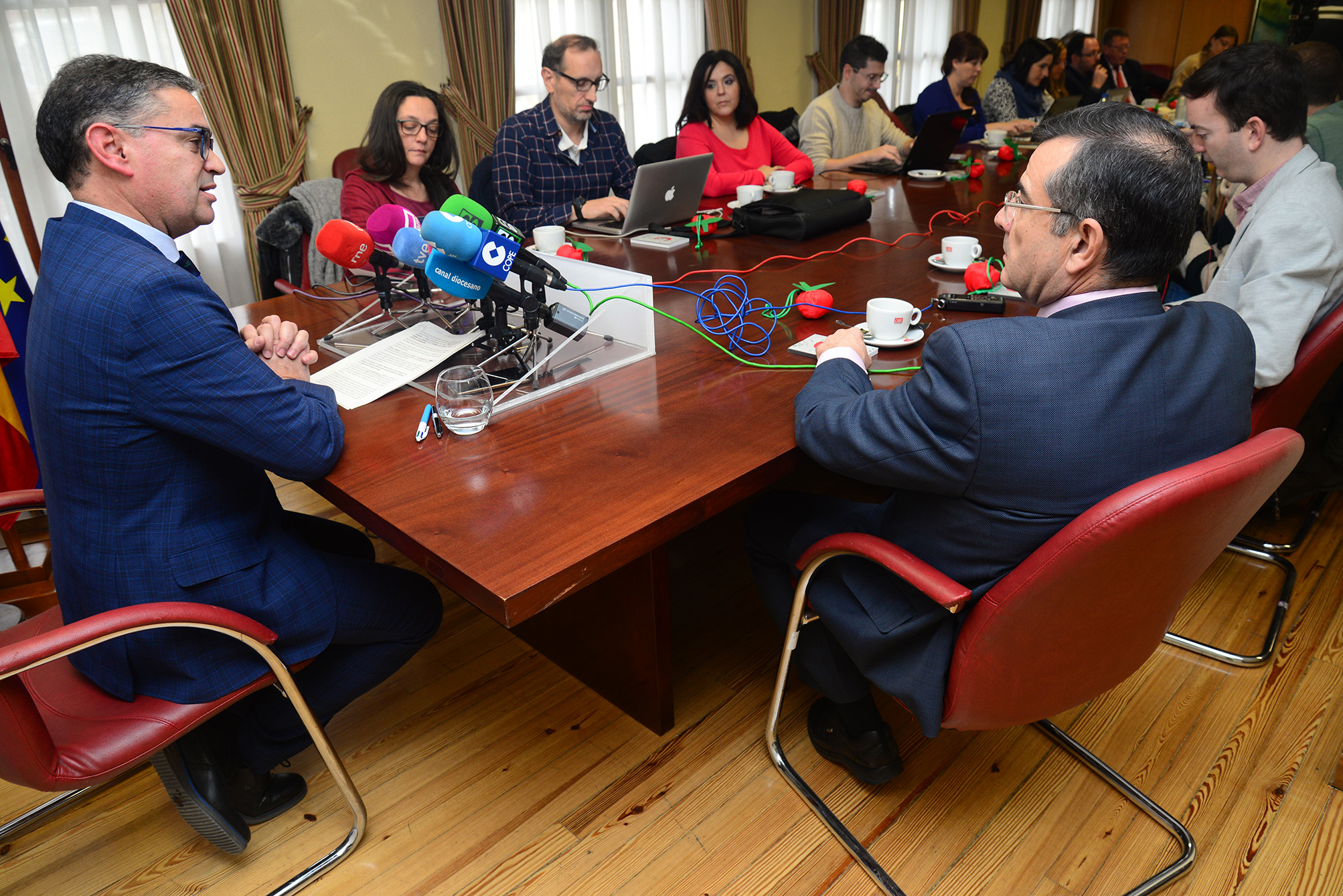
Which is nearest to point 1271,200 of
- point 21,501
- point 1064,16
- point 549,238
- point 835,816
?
point 835,816

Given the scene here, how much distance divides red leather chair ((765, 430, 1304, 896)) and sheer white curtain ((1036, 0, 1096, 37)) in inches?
393

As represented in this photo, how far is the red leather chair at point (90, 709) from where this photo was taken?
3.11 feet

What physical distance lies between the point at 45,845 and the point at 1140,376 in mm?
1890

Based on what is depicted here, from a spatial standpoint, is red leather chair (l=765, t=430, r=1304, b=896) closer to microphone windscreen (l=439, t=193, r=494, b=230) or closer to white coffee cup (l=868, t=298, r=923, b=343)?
white coffee cup (l=868, t=298, r=923, b=343)

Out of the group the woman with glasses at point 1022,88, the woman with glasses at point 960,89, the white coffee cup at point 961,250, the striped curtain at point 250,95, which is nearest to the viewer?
the white coffee cup at point 961,250

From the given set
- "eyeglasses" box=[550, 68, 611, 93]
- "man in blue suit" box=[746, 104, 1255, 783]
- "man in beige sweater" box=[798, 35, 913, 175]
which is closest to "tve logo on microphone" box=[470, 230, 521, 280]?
"man in blue suit" box=[746, 104, 1255, 783]

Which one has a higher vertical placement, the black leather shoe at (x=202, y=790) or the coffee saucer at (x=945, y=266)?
the coffee saucer at (x=945, y=266)

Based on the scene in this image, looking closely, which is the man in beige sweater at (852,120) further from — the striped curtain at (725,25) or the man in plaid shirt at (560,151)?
the striped curtain at (725,25)

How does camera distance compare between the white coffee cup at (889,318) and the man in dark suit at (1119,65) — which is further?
the man in dark suit at (1119,65)

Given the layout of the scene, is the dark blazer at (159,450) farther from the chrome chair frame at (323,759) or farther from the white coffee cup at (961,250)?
the white coffee cup at (961,250)

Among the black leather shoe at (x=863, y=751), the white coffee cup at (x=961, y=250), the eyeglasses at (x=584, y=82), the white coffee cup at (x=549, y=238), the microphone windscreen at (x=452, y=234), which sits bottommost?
the black leather shoe at (x=863, y=751)

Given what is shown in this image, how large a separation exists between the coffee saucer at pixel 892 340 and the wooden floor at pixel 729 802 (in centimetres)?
76

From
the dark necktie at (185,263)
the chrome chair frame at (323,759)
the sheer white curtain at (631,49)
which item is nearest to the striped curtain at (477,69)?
the sheer white curtain at (631,49)

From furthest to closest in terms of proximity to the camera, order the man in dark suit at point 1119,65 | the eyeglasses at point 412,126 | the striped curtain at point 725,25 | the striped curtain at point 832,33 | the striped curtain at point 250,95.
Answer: the man in dark suit at point 1119,65 < the striped curtain at point 832,33 < the striped curtain at point 725,25 < the striped curtain at point 250,95 < the eyeglasses at point 412,126
